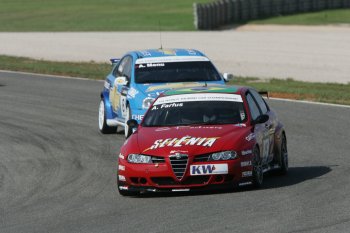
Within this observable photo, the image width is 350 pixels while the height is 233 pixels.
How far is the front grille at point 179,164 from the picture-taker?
12.7m

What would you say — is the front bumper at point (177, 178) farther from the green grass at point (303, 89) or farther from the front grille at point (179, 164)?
the green grass at point (303, 89)

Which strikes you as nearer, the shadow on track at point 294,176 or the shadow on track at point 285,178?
the shadow on track at point 285,178

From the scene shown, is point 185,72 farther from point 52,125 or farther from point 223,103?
point 223,103

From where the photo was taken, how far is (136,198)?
42.7 feet

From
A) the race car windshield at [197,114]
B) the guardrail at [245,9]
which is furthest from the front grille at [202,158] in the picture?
the guardrail at [245,9]

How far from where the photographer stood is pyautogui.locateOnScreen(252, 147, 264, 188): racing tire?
42.8 feet

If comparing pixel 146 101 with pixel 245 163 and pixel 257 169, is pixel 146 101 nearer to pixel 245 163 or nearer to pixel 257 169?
pixel 257 169

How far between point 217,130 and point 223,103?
874mm

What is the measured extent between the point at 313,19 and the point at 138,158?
43893 mm

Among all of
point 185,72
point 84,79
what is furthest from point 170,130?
point 84,79

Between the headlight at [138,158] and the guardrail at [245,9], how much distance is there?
38.5 meters

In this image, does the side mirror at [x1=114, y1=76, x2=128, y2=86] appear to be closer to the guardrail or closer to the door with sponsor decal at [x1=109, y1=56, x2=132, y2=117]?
the door with sponsor decal at [x1=109, y1=56, x2=132, y2=117]

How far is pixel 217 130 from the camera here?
13352 mm

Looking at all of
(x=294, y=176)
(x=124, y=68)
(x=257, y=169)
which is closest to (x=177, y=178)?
(x=257, y=169)
